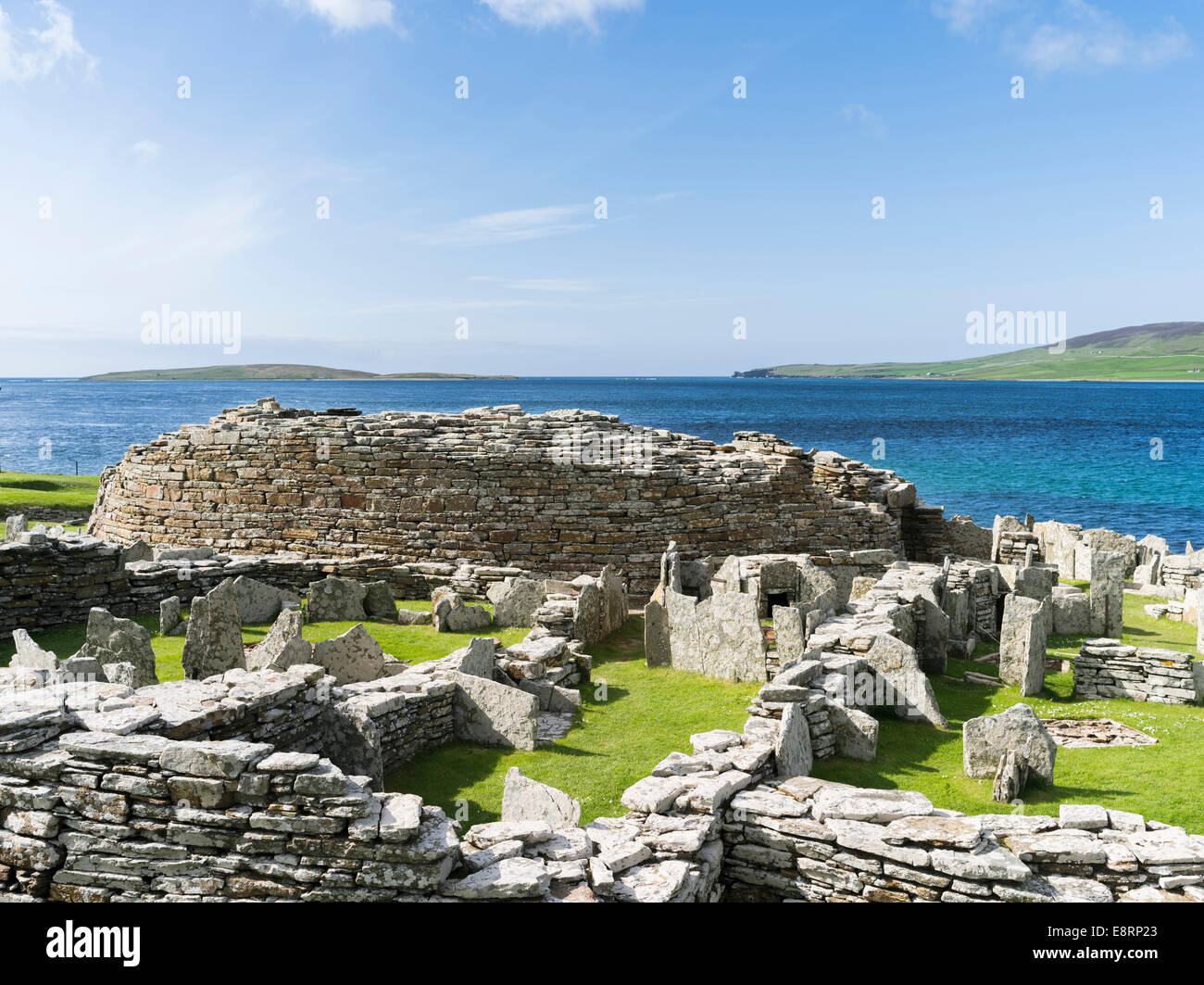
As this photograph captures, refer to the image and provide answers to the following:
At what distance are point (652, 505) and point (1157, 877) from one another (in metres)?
12.5

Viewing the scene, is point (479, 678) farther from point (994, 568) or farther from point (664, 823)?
point (994, 568)

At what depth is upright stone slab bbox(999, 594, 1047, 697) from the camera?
1044 centimetres

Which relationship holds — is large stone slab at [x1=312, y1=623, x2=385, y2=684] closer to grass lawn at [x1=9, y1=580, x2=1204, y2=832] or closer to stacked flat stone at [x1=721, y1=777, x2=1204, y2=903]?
grass lawn at [x1=9, y1=580, x2=1204, y2=832]

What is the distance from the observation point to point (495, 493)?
17562 mm

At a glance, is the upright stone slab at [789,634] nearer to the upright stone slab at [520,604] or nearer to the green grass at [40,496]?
the upright stone slab at [520,604]

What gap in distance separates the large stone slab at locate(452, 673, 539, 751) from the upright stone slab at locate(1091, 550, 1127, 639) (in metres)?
9.31

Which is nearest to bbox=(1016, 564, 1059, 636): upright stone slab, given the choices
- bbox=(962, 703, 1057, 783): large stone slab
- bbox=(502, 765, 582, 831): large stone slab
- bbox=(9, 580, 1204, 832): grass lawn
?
bbox=(9, 580, 1204, 832): grass lawn

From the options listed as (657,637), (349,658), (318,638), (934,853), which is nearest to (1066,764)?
(934,853)

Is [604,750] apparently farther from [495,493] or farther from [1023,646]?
[495,493]

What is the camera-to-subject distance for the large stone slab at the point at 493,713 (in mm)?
8883

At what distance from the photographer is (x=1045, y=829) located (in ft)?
19.2

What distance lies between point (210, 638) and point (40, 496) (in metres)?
20.8

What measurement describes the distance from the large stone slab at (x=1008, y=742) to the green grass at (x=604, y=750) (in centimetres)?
244
